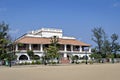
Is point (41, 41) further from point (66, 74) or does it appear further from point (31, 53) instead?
point (66, 74)

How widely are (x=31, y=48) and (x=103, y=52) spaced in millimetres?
22691

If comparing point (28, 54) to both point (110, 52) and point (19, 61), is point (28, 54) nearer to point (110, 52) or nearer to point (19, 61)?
point (19, 61)

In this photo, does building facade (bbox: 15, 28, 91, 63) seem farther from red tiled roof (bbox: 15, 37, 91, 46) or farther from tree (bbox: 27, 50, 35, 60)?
tree (bbox: 27, 50, 35, 60)

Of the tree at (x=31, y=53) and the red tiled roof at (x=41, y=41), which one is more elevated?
the red tiled roof at (x=41, y=41)

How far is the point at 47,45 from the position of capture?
75.5 metres

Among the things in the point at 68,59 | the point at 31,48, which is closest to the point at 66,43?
the point at 68,59

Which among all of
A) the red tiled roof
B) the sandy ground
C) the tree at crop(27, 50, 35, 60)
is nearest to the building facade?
the red tiled roof

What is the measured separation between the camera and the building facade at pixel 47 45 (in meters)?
71.5

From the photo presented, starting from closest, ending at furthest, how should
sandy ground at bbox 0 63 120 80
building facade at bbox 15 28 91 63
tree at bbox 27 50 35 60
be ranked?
sandy ground at bbox 0 63 120 80 → tree at bbox 27 50 35 60 → building facade at bbox 15 28 91 63

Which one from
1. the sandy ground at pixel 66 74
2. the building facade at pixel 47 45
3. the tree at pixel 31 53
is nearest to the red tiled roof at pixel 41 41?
the building facade at pixel 47 45

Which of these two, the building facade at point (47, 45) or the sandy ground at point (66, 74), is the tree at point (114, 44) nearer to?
the building facade at point (47, 45)

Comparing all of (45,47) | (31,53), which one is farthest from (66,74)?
A: (45,47)

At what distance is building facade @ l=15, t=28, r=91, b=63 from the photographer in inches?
2815

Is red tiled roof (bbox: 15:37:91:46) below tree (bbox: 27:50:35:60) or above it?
above
